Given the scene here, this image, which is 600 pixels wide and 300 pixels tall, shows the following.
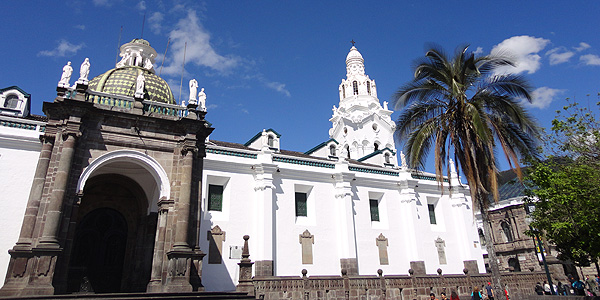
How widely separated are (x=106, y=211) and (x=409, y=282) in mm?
15925

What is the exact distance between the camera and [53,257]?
11891 mm

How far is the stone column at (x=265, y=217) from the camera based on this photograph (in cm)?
2166

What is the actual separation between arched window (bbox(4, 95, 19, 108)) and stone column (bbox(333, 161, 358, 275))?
20.5 meters

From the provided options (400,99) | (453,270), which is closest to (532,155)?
(400,99)

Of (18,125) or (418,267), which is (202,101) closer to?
(18,125)

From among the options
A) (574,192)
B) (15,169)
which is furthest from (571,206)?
Answer: (15,169)

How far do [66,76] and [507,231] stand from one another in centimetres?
4425

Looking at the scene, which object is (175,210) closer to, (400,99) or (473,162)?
(400,99)

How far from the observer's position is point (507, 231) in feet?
138

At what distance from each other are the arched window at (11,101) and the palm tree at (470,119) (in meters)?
22.6

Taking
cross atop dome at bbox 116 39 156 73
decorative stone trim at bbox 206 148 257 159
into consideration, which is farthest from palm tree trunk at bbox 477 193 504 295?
cross atop dome at bbox 116 39 156 73

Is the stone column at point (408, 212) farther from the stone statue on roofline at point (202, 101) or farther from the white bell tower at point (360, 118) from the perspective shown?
the stone statue on roofline at point (202, 101)

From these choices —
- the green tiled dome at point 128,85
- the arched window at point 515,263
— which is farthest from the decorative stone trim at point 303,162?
the arched window at point 515,263

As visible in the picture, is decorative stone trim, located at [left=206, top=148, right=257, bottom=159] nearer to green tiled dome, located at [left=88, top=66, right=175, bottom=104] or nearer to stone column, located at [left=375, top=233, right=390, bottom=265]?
green tiled dome, located at [left=88, top=66, right=175, bottom=104]
